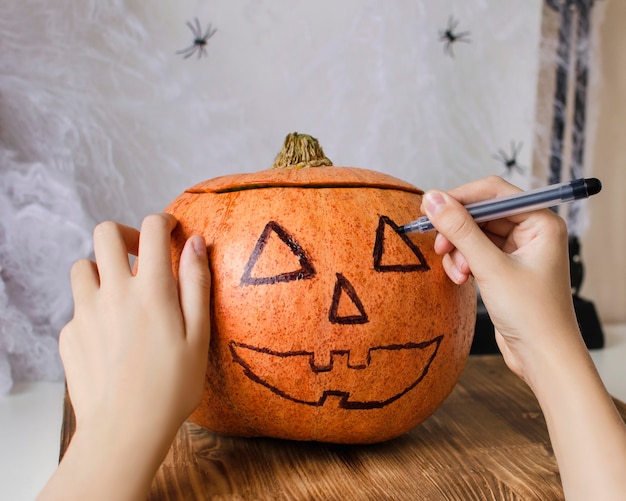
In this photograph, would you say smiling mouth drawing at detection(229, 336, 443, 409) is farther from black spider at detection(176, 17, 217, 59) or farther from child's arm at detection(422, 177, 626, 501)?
black spider at detection(176, 17, 217, 59)

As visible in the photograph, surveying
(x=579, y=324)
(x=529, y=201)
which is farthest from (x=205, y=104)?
(x=579, y=324)

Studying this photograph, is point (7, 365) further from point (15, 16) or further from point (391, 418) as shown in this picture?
point (391, 418)

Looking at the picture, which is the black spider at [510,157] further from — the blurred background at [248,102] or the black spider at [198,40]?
the black spider at [198,40]

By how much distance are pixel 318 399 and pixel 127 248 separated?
12.7 inches

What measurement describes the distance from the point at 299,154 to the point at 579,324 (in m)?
0.98

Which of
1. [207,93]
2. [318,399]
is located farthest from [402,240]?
[207,93]

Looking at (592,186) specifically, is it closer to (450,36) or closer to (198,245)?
(198,245)

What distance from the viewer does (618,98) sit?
1678mm

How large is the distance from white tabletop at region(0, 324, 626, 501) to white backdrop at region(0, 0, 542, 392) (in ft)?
→ 0.29

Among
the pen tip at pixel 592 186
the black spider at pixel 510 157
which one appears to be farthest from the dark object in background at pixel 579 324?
the pen tip at pixel 592 186

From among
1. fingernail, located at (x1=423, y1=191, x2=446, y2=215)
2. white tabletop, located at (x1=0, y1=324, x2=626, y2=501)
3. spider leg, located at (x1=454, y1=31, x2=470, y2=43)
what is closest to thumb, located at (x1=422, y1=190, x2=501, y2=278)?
fingernail, located at (x1=423, y1=191, x2=446, y2=215)

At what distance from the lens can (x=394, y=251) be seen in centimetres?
77

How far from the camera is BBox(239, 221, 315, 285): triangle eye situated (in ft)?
2.44

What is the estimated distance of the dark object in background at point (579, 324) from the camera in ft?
4.69
